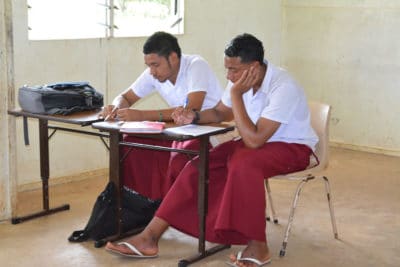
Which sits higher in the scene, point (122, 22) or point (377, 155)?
point (122, 22)

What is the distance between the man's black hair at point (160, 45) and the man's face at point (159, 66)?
22mm

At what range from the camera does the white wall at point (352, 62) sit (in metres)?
5.57

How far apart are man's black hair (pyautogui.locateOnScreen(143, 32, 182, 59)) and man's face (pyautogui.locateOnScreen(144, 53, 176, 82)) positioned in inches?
0.9

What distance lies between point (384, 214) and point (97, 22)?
239 centimetres

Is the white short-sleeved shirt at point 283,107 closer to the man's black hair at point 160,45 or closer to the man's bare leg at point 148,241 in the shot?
the man's black hair at point 160,45

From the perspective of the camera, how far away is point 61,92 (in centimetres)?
342

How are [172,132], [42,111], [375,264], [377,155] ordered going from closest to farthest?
1. [172,132]
2. [375,264]
3. [42,111]
4. [377,155]

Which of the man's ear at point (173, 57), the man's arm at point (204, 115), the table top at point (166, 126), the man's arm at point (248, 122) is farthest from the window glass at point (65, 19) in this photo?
the man's arm at point (248, 122)

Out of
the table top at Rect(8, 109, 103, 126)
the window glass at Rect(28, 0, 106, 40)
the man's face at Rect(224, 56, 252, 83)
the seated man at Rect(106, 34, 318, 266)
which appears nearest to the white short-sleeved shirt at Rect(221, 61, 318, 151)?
the seated man at Rect(106, 34, 318, 266)

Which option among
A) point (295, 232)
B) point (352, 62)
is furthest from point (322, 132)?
point (352, 62)

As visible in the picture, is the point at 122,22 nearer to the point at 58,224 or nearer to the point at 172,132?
the point at 58,224

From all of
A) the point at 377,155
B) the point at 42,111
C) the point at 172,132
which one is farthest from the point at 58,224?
the point at 377,155

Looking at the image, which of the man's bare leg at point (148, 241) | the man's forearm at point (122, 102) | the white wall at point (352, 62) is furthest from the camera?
the white wall at point (352, 62)

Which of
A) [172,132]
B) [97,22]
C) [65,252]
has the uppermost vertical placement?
[97,22]
